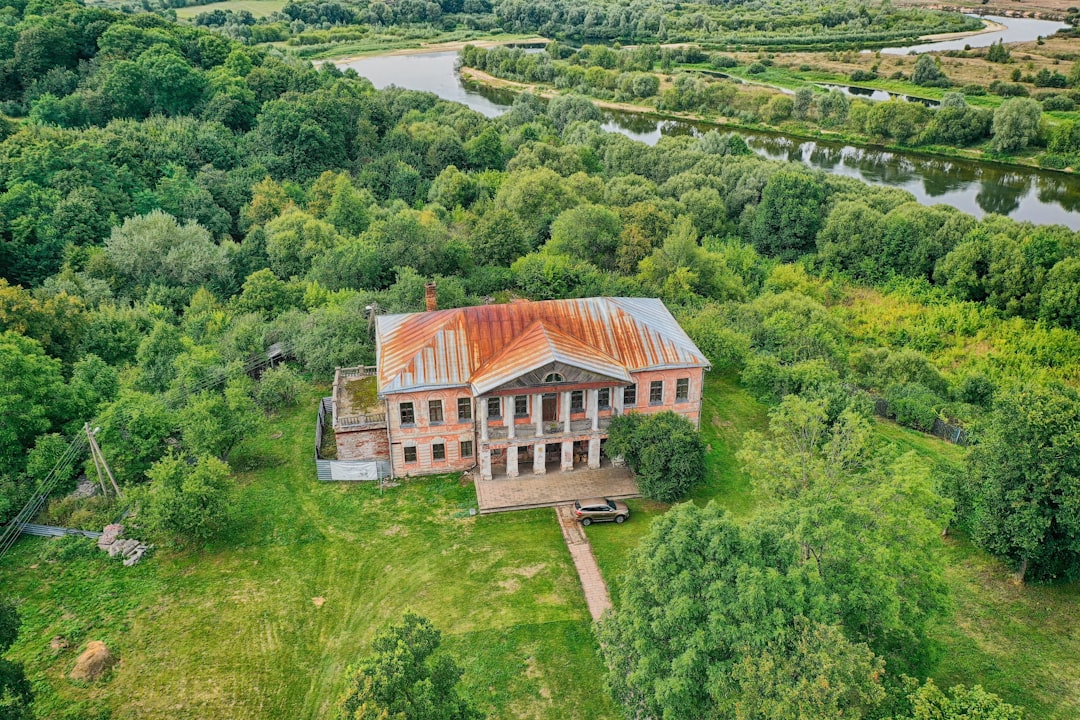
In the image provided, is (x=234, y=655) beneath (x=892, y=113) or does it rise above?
beneath

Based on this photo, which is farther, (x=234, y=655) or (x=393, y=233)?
(x=393, y=233)

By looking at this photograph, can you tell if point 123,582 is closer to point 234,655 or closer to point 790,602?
point 234,655

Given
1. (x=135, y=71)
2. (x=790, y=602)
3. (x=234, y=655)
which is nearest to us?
(x=790, y=602)

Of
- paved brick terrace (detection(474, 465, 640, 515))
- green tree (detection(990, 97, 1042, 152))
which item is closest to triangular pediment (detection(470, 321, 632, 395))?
paved brick terrace (detection(474, 465, 640, 515))

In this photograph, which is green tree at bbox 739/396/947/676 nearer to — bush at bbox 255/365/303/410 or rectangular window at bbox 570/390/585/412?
rectangular window at bbox 570/390/585/412

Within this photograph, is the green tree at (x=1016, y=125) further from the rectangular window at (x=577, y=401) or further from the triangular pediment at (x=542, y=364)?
the rectangular window at (x=577, y=401)

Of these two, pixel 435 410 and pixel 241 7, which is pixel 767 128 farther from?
pixel 241 7

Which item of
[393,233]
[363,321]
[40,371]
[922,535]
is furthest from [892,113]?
[40,371]
